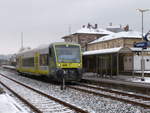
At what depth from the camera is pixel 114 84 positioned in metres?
18.3

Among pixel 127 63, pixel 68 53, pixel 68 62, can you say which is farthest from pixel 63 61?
pixel 127 63

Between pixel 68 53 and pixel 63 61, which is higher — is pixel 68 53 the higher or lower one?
the higher one

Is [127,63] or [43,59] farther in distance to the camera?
[127,63]

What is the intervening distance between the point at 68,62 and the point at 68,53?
0.71m

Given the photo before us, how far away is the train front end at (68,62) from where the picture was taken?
19775 millimetres

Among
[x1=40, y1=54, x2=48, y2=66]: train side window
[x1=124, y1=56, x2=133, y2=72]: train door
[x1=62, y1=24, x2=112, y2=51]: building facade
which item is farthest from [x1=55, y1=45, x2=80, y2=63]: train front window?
[x1=62, y1=24, x2=112, y2=51]: building facade

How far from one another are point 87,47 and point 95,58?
50.3 metres

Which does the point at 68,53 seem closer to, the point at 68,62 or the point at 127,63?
the point at 68,62

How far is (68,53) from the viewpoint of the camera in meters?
20.5

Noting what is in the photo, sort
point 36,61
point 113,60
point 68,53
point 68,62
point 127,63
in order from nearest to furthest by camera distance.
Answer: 1. point 68,62
2. point 68,53
3. point 36,61
4. point 113,60
5. point 127,63

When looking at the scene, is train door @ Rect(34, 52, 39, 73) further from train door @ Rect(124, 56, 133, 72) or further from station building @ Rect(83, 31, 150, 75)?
train door @ Rect(124, 56, 133, 72)

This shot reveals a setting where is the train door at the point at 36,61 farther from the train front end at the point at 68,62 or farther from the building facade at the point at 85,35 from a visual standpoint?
the building facade at the point at 85,35

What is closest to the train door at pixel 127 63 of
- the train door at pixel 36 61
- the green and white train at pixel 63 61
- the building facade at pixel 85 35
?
the green and white train at pixel 63 61

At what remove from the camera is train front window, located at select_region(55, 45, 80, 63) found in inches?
790
